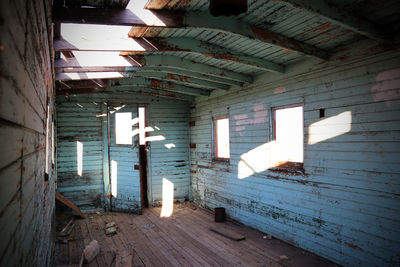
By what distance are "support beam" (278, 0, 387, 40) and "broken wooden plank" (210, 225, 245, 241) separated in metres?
4.00

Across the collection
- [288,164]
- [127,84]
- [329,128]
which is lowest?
[288,164]

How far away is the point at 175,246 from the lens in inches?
189

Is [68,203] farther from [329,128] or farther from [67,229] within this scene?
[329,128]

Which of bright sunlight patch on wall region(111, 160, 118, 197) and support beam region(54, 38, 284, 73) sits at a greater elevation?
support beam region(54, 38, 284, 73)

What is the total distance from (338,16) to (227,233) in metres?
4.31

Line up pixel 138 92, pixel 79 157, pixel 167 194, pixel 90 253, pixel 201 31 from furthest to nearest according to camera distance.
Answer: pixel 167 194, pixel 138 92, pixel 79 157, pixel 90 253, pixel 201 31

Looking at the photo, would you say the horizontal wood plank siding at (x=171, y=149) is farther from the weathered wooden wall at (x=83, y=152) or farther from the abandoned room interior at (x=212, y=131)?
the weathered wooden wall at (x=83, y=152)

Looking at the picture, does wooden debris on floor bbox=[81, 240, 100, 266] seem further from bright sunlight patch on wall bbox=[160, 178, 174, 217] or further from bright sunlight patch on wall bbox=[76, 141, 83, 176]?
bright sunlight patch on wall bbox=[160, 178, 174, 217]

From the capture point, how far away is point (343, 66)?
3.77 meters

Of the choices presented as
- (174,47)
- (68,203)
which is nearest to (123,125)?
(68,203)

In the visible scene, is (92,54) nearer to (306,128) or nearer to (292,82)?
(292,82)

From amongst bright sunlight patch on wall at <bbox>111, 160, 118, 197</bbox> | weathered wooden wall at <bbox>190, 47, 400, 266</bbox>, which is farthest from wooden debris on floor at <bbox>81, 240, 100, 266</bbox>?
weathered wooden wall at <bbox>190, 47, 400, 266</bbox>

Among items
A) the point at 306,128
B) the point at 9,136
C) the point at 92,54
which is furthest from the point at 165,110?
the point at 9,136

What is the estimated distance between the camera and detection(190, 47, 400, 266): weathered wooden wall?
3273 mm
